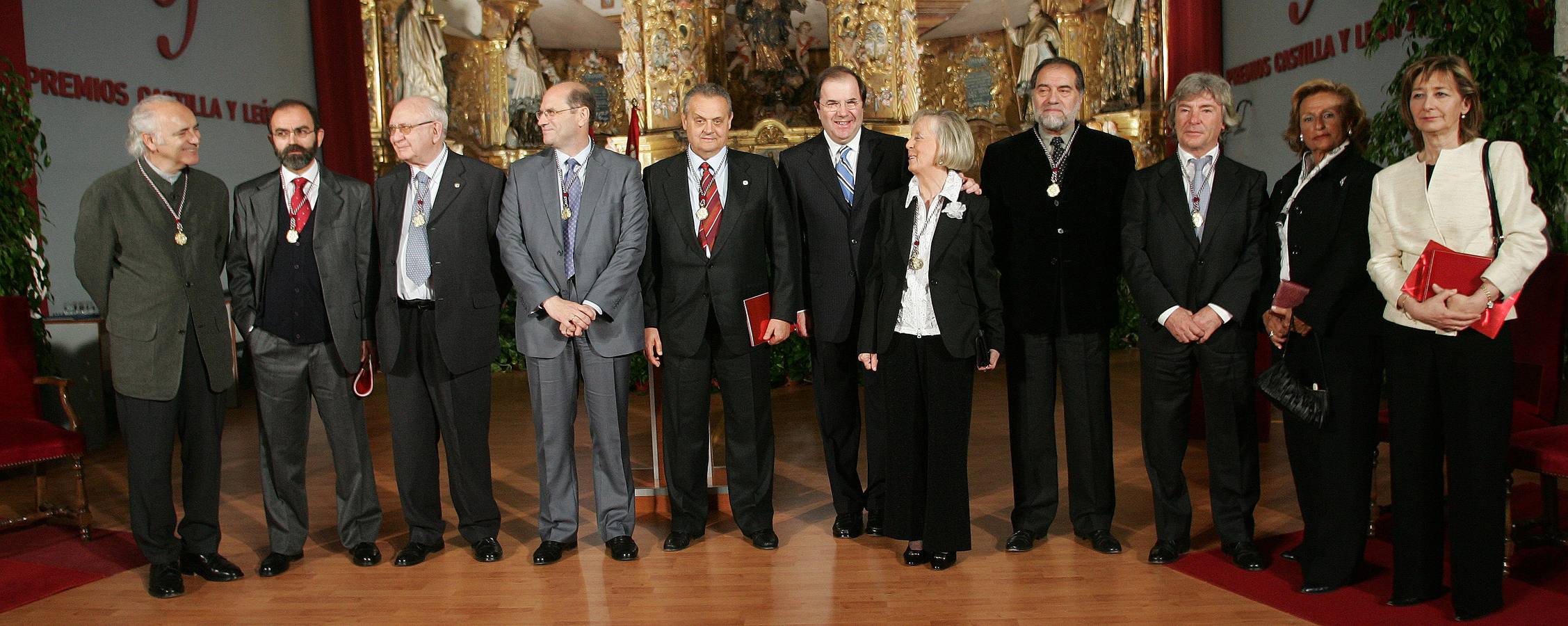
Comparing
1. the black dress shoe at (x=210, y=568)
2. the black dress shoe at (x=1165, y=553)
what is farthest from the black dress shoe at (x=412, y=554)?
the black dress shoe at (x=1165, y=553)

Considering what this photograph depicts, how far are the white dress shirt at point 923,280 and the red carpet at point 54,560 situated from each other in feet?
9.37

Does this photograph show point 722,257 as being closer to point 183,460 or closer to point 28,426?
point 183,460

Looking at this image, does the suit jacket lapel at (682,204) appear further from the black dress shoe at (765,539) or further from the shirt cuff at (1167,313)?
the shirt cuff at (1167,313)

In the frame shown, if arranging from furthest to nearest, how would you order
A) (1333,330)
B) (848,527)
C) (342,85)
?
(342,85), (848,527), (1333,330)

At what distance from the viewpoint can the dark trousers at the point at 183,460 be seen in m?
3.52

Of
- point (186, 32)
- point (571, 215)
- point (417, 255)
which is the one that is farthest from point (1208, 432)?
point (186, 32)

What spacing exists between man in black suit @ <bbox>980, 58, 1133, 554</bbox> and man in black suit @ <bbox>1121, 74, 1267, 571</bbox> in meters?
0.12

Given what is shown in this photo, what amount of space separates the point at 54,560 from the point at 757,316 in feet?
8.87

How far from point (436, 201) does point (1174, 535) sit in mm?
2659

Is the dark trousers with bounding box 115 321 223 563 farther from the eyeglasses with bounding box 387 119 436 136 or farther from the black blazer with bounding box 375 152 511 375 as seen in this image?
the eyeglasses with bounding box 387 119 436 136

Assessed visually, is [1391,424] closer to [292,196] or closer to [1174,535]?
[1174,535]

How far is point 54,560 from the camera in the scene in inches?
154

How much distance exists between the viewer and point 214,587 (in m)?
3.58

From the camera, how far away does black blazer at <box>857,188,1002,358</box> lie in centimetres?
333
